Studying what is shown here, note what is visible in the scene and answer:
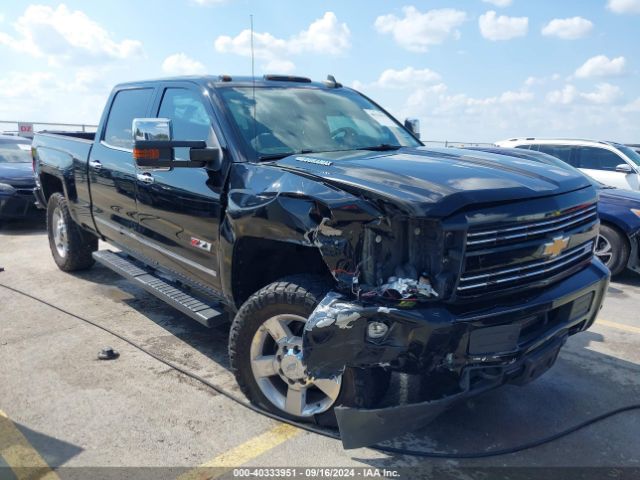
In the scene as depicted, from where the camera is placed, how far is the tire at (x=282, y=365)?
2902 millimetres

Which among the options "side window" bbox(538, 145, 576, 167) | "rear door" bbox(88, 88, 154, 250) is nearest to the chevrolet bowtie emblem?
"rear door" bbox(88, 88, 154, 250)

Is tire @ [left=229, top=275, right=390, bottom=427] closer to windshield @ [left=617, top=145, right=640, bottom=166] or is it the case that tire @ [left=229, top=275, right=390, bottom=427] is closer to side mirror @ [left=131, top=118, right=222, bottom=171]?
side mirror @ [left=131, top=118, right=222, bottom=171]

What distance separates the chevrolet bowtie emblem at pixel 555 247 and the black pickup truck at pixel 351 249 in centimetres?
1

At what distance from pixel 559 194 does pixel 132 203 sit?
10.7ft

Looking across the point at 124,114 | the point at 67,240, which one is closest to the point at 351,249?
the point at 124,114

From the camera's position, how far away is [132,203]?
4.63m

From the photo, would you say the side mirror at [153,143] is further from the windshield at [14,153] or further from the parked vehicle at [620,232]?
the windshield at [14,153]

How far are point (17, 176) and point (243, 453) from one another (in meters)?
8.37

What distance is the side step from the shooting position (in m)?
3.80

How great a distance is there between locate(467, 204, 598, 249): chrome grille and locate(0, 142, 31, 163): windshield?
34.0 ft

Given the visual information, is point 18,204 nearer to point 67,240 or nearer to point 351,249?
point 67,240

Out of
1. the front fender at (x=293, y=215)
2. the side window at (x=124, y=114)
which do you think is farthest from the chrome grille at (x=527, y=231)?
the side window at (x=124, y=114)

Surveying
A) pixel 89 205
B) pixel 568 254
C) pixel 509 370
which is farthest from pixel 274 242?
pixel 89 205

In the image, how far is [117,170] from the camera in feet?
15.9
